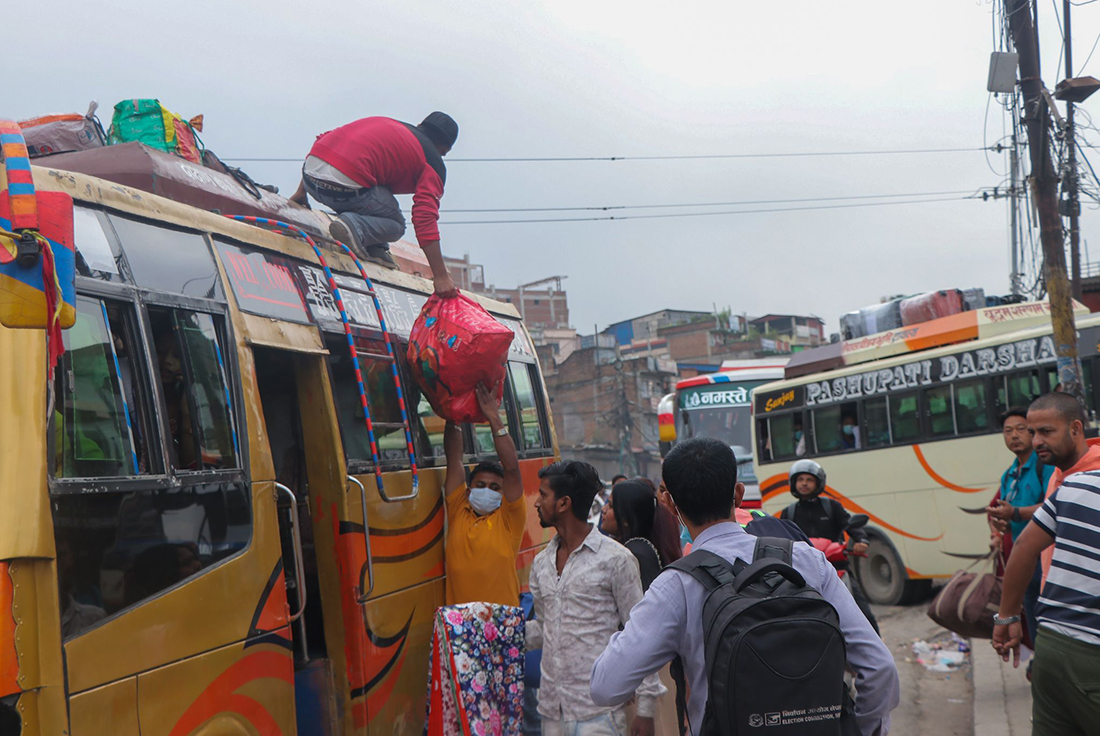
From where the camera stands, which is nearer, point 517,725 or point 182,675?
point 182,675

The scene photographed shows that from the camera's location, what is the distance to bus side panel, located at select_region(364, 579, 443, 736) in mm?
4738

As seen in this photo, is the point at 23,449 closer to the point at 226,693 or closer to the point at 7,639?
the point at 7,639

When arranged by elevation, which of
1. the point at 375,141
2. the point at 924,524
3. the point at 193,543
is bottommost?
the point at 924,524

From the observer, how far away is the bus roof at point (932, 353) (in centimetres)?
1124

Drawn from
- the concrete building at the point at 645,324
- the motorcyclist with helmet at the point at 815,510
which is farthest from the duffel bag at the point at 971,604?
the concrete building at the point at 645,324

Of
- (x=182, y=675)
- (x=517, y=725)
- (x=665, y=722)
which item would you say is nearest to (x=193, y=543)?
(x=182, y=675)

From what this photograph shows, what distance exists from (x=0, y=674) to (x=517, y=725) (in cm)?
268

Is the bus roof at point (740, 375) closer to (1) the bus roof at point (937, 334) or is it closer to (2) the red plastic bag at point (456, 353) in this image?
(1) the bus roof at point (937, 334)

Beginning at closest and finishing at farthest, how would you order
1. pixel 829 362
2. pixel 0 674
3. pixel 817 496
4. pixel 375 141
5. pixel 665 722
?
pixel 0 674 < pixel 665 722 < pixel 375 141 < pixel 817 496 < pixel 829 362

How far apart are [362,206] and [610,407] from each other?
38300 mm

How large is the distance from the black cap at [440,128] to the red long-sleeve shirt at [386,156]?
0.12 metres

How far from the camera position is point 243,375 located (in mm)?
4055

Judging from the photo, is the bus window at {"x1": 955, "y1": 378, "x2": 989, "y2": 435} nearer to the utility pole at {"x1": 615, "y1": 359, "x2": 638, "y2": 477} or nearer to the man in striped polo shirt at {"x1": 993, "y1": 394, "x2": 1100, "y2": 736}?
the man in striped polo shirt at {"x1": 993, "y1": 394, "x2": 1100, "y2": 736}

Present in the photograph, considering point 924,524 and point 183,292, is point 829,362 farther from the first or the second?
point 183,292
